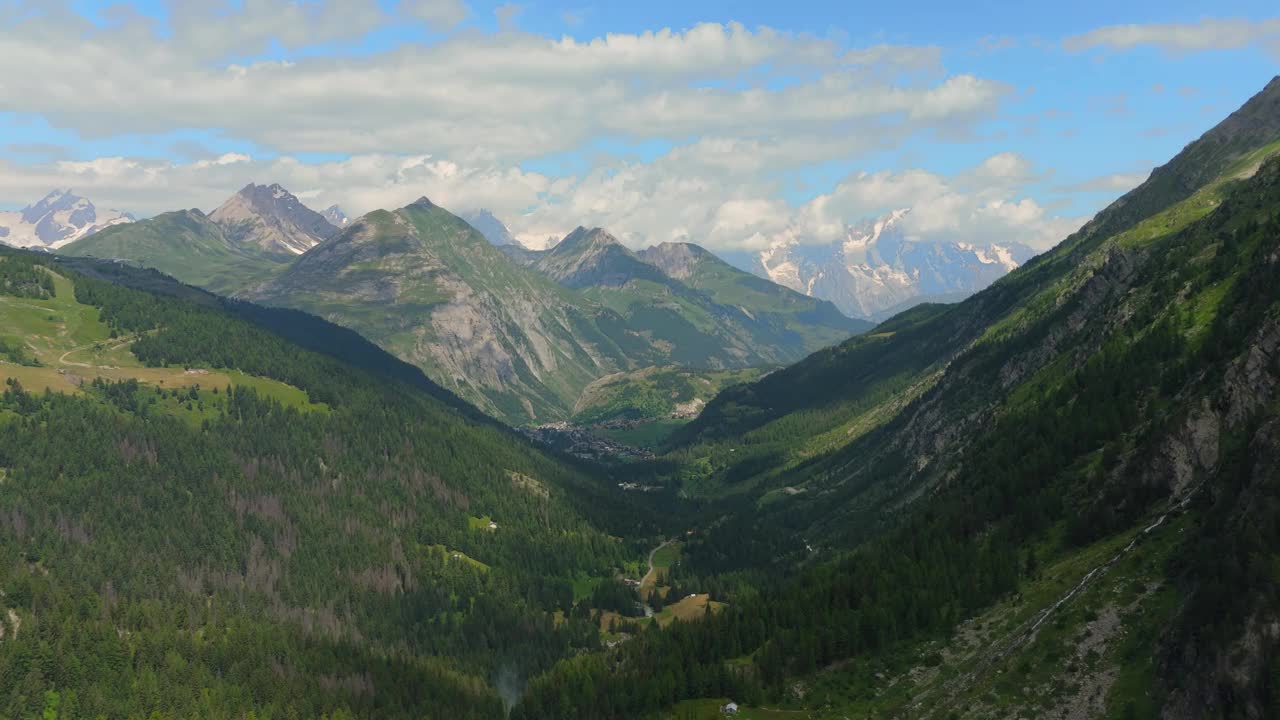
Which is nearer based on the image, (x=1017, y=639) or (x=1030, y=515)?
(x=1017, y=639)

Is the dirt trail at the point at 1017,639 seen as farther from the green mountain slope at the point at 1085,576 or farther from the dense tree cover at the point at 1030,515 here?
the dense tree cover at the point at 1030,515

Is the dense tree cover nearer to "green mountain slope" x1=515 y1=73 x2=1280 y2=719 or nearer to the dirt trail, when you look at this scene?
"green mountain slope" x1=515 y1=73 x2=1280 y2=719

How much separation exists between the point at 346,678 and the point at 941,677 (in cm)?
13200

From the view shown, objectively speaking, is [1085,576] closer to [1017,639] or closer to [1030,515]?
[1017,639]

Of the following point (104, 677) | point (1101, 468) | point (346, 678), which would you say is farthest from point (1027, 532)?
point (104, 677)

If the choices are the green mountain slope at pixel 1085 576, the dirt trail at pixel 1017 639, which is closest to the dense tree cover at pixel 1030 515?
the green mountain slope at pixel 1085 576

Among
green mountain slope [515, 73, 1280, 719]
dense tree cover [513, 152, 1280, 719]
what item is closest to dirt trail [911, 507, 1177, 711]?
green mountain slope [515, 73, 1280, 719]

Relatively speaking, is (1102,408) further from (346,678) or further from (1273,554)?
(346,678)

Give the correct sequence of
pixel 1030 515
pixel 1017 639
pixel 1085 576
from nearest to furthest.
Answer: pixel 1017 639, pixel 1085 576, pixel 1030 515

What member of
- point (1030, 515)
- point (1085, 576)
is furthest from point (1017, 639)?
point (1030, 515)

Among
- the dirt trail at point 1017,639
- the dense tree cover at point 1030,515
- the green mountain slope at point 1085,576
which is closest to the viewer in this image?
the green mountain slope at point 1085,576

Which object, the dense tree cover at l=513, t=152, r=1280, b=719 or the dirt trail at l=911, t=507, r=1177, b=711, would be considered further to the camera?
the dense tree cover at l=513, t=152, r=1280, b=719

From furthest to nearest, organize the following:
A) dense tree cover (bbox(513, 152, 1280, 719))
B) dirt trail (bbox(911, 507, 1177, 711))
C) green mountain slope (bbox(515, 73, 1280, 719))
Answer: dense tree cover (bbox(513, 152, 1280, 719)) → dirt trail (bbox(911, 507, 1177, 711)) → green mountain slope (bbox(515, 73, 1280, 719))

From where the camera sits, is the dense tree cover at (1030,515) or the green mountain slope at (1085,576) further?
the dense tree cover at (1030,515)
